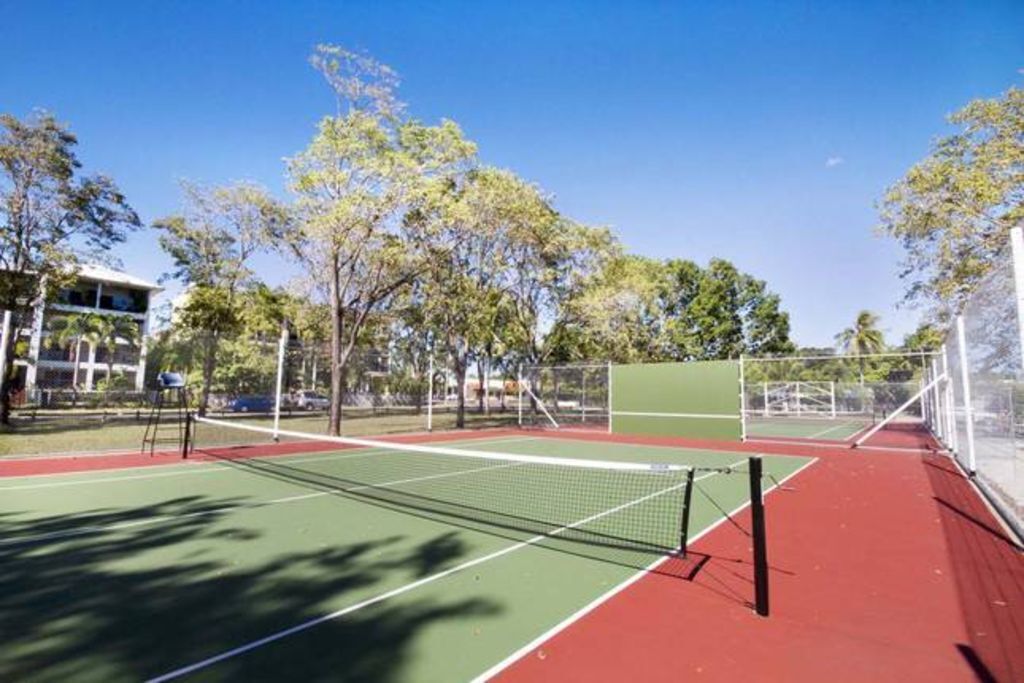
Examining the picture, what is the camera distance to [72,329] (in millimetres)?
27812

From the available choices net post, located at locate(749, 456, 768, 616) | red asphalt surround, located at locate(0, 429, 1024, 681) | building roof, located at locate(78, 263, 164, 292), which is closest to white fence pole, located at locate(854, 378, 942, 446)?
red asphalt surround, located at locate(0, 429, 1024, 681)

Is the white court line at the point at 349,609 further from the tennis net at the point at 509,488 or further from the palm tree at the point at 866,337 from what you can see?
the palm tree at the point at 866,337

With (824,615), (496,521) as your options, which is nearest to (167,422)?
(496,521)

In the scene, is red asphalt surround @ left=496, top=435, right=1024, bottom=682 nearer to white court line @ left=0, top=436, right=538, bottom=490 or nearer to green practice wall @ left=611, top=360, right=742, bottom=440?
white court line @ left=0, top=436, right=538, bottom=490

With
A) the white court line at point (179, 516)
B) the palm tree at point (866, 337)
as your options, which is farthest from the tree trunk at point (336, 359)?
the palm tree at point (866, 337)

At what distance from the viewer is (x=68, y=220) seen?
18.5 meters

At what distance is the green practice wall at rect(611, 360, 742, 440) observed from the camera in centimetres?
1975

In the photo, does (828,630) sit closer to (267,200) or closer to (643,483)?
(643,483)

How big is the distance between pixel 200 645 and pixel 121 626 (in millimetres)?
805

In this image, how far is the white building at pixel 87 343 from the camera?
18.8m

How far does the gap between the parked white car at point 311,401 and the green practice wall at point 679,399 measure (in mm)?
11745

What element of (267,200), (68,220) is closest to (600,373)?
(267,200)

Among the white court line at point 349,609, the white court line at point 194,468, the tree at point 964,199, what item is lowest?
the white court line at point 194,468

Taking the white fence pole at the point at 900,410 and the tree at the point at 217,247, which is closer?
Answer: the white fence pole at the point at 900,410
